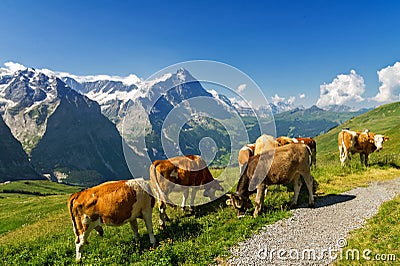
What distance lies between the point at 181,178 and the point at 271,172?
4.82 m

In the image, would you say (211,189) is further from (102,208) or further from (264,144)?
(102,208)

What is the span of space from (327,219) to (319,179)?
857 cm

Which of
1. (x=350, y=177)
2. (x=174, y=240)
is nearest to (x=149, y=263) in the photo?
(x=174, y=240)

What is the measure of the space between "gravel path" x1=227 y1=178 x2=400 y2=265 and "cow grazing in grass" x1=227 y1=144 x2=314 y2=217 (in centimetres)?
152

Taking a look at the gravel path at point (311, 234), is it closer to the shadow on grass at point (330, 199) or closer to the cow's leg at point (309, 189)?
the shadow on grass at point (330, 199)

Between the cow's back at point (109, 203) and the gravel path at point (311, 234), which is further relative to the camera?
the cow's back at point (109, 203)

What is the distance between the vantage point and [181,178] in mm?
15281

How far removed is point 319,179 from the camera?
66.6 feet

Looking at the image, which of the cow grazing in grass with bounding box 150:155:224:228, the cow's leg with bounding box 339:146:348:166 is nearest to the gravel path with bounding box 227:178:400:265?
the cow grazing in grass with bounding box 150:155:224:228

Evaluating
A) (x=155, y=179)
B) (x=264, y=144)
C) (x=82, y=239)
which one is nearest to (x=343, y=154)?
(x=264, y=144)

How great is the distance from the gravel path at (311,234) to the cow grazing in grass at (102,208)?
14.0 ft

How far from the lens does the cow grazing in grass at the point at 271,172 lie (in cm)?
1352

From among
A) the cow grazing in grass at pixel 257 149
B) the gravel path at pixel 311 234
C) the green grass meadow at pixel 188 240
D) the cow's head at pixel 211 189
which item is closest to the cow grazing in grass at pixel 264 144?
the cow grazing in grass at pixel 257 149

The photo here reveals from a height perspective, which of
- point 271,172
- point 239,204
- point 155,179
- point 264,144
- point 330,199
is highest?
point 264,144
